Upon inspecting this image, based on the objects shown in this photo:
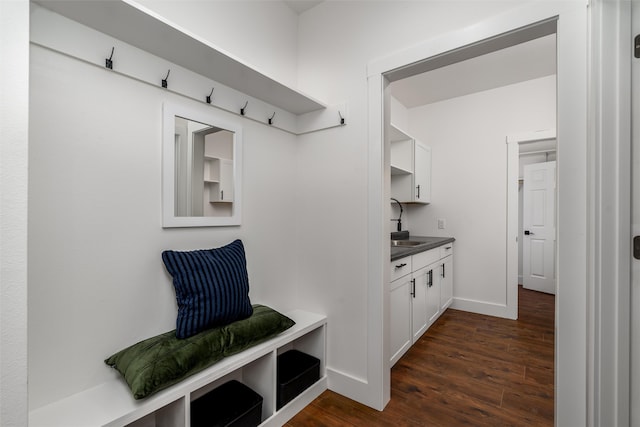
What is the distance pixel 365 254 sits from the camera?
1.85 m

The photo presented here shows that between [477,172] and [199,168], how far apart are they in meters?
3.26

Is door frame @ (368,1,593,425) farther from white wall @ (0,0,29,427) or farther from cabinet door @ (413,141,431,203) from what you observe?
cabinet door @ (413,141,431,203)

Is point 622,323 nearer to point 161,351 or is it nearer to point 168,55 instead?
point 161,351

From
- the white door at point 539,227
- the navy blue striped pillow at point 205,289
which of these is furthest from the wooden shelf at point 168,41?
the white door at point 539,227

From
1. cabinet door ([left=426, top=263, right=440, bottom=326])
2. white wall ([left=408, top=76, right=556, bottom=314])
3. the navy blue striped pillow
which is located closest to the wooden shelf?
A: the navy blue striped pillow

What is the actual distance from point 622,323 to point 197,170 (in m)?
1.98

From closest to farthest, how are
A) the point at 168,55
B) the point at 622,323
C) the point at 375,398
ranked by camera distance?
the point at 622,323, the point at 168,55, the point at 375,398

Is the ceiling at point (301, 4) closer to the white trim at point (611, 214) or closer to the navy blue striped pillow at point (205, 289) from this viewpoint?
the white trim at point (611, 214)

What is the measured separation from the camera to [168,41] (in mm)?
1290

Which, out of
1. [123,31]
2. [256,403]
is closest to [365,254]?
[256,403]

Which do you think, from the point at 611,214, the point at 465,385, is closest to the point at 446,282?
the point at 465,385

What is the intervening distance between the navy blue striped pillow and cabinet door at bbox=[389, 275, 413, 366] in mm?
1088

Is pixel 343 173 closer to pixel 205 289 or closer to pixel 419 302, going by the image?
pixel 205 289

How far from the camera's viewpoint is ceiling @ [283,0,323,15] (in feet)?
6.94
